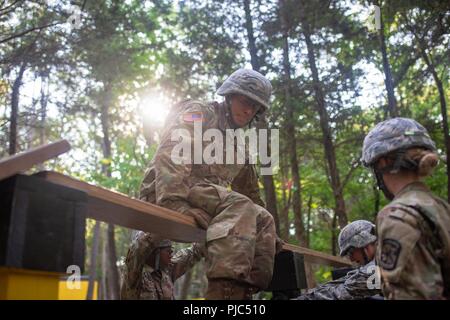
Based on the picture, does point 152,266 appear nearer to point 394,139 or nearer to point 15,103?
point 394,139

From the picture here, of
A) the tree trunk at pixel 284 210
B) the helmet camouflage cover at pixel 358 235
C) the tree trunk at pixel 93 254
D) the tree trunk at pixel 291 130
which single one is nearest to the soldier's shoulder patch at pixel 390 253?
the helmet camouflage cover at pixel 358 235

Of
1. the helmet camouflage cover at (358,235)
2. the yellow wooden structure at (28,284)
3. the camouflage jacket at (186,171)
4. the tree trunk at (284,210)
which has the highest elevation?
the tree trunk at (284,210)

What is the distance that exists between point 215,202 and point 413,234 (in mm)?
1436

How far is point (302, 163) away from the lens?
13195 millimetres

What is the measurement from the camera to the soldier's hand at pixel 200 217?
3.12 metres

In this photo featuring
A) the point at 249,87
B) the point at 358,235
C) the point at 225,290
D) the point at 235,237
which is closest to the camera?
the point at 225,290

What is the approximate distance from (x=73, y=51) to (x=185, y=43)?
2735 millimetres

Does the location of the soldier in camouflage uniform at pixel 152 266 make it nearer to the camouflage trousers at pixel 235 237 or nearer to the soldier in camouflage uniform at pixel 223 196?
the soldier in camouflage uniform at pixel 223 196

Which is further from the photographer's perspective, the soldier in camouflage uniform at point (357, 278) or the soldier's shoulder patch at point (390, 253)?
the soldier in camouflage uniform at point (357, 278)

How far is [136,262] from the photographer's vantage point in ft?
14.8

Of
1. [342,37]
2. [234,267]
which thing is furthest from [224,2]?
[234,267]

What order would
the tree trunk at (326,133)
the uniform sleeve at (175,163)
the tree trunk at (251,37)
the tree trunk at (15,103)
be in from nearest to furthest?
the uniform sleeve at (175,163), the tree trunk at (15,103), the tree trunk at (326,133), the tree trunk at (251,37)

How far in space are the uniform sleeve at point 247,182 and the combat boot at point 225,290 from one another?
4.91 feet

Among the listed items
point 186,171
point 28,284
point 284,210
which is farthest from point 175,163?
point 284,210
